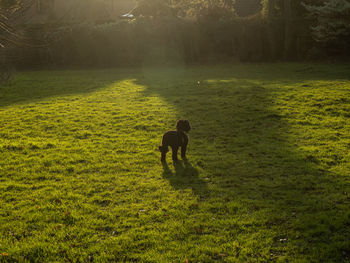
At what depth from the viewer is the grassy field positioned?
16.9 feet

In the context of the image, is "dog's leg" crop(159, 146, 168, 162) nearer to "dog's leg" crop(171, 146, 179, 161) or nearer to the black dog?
the black dog

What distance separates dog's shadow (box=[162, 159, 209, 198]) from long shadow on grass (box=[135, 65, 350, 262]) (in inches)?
1.9

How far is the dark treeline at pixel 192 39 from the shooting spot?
26.1m

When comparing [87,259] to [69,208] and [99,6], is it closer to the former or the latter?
[69,208]

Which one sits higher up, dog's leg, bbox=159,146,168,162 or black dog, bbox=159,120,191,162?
black dog, bbox=159,120,191,162

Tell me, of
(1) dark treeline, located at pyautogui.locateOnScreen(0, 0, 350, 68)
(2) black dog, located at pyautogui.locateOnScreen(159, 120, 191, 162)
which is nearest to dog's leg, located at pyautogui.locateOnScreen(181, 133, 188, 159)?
(2) black dog, located at pyautogui.locateOnScreen(159, 120, 191, 162)

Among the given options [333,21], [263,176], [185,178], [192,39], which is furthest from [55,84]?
[333,21]

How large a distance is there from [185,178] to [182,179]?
0.10m

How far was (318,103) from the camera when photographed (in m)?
13.4

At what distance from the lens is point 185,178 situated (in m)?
7.70

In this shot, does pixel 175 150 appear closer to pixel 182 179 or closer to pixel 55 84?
pixel 182 179

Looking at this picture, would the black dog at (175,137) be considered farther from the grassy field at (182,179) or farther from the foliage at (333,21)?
the foliage at (333,21)

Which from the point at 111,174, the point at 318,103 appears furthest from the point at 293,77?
the point at 111,174

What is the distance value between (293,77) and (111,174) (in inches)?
609
